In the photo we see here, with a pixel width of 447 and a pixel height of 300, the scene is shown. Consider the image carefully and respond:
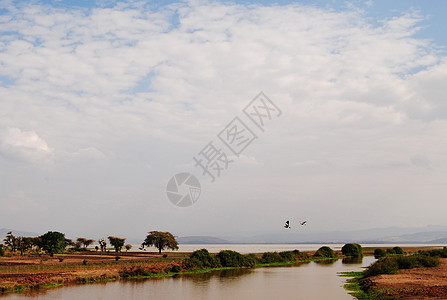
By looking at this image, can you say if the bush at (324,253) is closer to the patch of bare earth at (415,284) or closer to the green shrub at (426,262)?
the green shrub at (426,262)

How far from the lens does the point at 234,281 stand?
4272 centimetres

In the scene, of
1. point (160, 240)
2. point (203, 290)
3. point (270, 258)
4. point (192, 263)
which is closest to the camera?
point (203, 290)

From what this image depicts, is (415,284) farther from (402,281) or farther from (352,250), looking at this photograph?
(352,250)

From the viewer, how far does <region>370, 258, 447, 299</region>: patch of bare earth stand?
27.7 m

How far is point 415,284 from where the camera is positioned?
108ft

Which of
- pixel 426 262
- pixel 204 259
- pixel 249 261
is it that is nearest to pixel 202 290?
pixel 204 259

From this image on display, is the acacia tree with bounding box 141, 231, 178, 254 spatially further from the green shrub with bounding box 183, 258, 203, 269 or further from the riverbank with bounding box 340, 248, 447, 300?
the riverbank with bounding box 340, 248, 447, 300

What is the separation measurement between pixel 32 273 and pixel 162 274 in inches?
555

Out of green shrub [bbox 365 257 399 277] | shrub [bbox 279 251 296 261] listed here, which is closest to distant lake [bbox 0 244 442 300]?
green shrub [bbox 365 257 399 277]

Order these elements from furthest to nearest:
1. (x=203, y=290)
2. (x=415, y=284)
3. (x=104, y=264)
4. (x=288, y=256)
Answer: (x=288, y=256) < (x=104, y=264) < (x=203, y=290) < (x=415, y=284)

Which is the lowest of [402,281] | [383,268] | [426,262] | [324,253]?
[324,253]

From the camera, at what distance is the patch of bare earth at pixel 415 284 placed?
2767 cm

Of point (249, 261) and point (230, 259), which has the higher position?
point (230, 259)

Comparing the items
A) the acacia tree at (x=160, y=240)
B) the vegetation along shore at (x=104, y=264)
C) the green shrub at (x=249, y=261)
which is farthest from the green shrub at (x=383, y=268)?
the acacia tree at (x=160, y=240)
